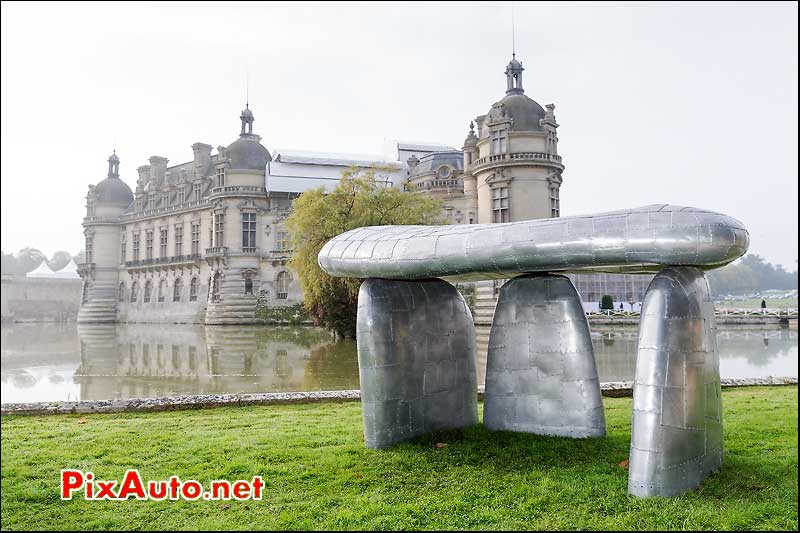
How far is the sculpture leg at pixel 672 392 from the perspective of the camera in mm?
5559

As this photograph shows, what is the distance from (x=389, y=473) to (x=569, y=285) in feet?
9.51

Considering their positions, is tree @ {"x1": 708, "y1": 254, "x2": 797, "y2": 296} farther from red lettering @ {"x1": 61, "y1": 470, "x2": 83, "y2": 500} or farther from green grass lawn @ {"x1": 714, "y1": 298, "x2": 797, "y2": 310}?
red lettering @ {"x1": 61, "y1": 470, "x2": 83, "y2": 500}

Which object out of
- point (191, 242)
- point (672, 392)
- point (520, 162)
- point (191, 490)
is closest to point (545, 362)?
point (672, 392)

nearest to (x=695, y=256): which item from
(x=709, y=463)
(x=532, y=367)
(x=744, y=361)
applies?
(x=709, y=463)

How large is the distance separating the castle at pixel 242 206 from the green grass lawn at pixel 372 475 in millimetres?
17255

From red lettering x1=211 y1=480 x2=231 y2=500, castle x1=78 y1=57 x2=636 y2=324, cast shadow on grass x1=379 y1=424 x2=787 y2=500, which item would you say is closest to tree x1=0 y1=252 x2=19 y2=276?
red lettering x1=211 y1=480 x2=231 y2=500

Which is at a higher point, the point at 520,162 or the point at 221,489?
the point at 520,162

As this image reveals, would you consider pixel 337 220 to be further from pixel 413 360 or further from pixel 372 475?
pixel 372 475

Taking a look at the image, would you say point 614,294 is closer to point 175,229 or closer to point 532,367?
point 175,229

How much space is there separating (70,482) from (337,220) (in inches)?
620

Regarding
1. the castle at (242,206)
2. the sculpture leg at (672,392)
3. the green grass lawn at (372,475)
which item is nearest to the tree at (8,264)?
the green grass lawn at (372,475)

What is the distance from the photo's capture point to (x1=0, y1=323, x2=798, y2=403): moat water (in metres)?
8.49

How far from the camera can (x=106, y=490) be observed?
5711 mm

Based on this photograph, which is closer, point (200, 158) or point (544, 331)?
point (544, 331)
